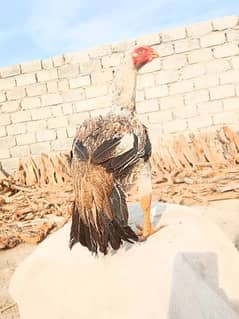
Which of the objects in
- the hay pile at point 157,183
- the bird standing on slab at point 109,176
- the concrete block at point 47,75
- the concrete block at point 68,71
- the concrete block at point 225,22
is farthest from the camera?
the concrete block at point 47,75

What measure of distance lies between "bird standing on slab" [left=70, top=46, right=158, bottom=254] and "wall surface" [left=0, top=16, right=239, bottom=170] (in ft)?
16.1

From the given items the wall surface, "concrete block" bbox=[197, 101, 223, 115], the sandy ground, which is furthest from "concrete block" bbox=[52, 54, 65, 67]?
the sandy ground

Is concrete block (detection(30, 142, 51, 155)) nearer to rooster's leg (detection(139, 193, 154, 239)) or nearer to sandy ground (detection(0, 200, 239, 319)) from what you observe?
sandy ground (detection(0, 200, 239, 319))

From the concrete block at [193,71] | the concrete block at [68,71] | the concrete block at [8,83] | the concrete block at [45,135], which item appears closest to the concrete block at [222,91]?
the concrete block at [193,71]

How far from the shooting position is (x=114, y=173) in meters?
1.95

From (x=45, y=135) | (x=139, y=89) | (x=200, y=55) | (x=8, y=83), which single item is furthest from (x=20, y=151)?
(x=200, y=55)

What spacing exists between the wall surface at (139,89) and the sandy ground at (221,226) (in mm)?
2222

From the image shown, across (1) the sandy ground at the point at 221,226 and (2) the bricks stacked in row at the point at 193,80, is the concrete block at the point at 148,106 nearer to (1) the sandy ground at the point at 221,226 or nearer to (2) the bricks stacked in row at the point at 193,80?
(2) the bricks stacked in row at the point at 193,80

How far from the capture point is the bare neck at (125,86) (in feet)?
6.91

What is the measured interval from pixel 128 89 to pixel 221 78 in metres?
4.99

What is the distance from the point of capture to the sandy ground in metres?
3.82

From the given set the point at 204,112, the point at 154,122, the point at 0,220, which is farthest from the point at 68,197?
the point at 204,112

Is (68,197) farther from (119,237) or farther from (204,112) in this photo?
(119,237)

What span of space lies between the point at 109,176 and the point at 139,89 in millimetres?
5264
